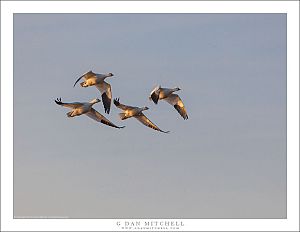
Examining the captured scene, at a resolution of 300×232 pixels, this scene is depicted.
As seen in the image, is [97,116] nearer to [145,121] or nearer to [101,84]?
[101,84]

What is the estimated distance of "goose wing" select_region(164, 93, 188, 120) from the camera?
23719 mm

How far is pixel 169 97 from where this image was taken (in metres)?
23.7

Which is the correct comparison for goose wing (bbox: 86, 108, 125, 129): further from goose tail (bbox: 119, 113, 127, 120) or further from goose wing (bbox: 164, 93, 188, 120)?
goose wing (bbox: 164, 93, 188, 120)

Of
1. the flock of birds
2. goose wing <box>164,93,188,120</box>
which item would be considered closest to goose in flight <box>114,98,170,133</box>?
the flock of birds

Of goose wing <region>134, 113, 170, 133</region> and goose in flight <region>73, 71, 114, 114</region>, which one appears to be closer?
goose in flight <region>73, 71, 114, 114</region>

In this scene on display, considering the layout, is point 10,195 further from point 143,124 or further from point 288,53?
point 288,53

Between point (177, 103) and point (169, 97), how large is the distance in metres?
0.36

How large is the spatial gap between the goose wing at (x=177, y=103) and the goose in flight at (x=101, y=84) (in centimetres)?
142

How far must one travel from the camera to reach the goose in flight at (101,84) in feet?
74.4

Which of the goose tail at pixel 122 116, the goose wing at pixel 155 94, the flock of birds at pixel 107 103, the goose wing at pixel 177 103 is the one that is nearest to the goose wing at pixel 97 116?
the flock of birds at pixel 107 103

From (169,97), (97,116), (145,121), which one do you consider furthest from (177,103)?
(97,116)

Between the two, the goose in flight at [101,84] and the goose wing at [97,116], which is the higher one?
the goose in flight at [101,84]

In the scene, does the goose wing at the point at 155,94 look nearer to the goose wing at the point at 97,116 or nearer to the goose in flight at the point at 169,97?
the goose in flight at the point at 169,97

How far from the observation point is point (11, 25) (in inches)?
934
